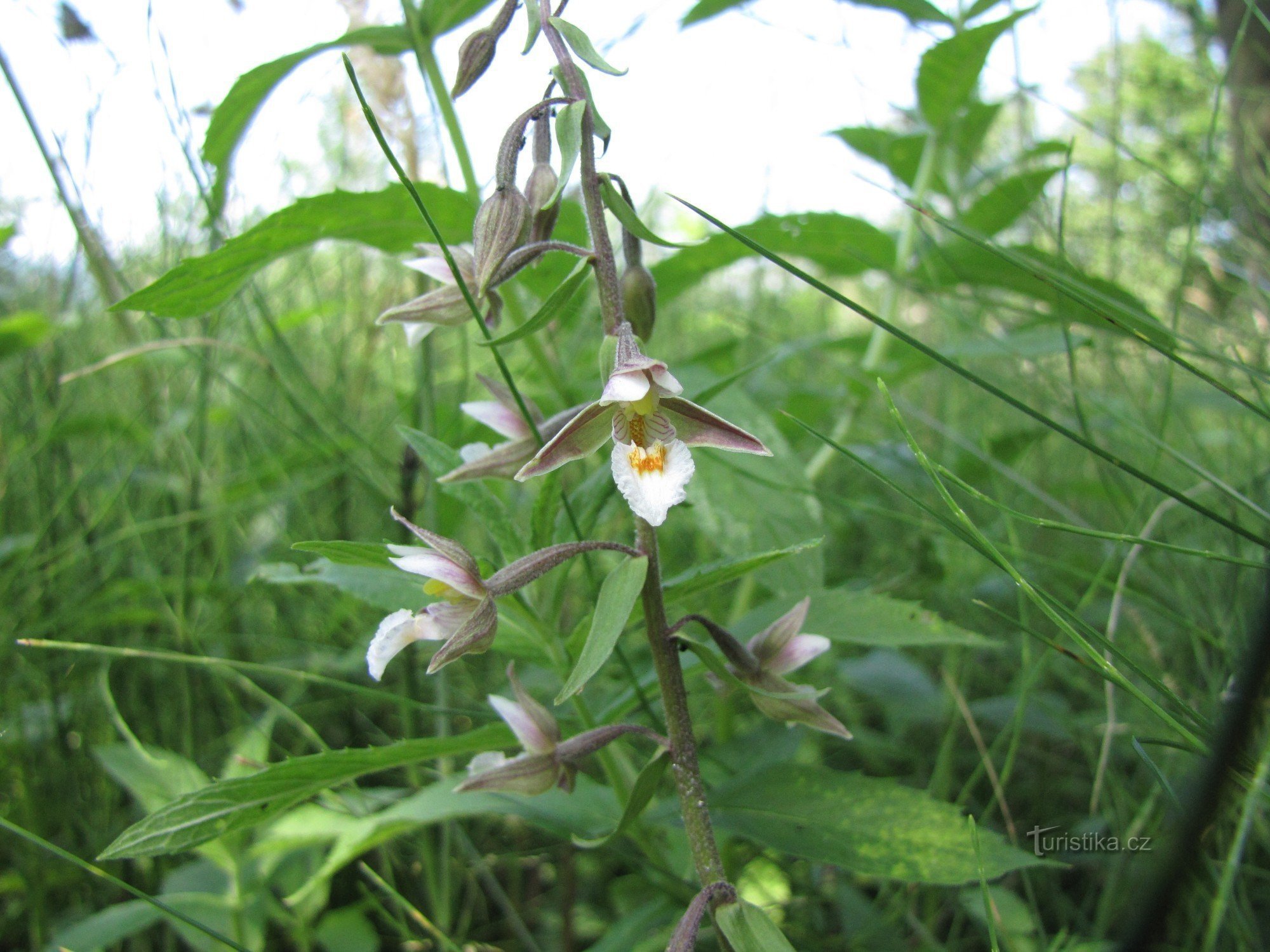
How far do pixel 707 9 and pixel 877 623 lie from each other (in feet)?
4.11

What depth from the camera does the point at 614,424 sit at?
2.77 feet

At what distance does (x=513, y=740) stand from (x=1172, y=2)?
355cm

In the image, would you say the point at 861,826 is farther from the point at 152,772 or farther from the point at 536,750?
the point at 152,772

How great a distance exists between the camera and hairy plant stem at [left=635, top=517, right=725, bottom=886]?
2.85 feet

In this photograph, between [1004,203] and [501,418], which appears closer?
[501,418]

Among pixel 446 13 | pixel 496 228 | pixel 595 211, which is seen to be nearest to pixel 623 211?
pixel 595 211

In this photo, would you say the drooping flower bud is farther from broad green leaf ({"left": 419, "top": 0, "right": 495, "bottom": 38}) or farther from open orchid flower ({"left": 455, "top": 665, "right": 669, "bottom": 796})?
open orchid flower ({"left": 455, "top": 665, "right": 669, "bottom": 796})

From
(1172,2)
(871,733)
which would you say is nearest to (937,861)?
(871,733)

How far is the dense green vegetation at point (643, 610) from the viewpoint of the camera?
1005mm

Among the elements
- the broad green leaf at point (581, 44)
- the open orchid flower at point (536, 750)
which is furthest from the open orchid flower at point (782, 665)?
the broad green leaf at point (581, 44)

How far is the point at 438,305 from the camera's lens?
101 cm

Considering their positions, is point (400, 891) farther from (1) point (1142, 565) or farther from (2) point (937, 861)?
(1) point (1142, 565)

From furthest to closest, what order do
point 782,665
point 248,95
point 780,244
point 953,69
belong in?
1. point 953,69
2. point 780,244
3. point 248,95
4. point 782,665

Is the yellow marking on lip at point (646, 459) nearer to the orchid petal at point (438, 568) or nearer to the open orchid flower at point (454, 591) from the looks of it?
the open orchid flower at point (454, 591)
